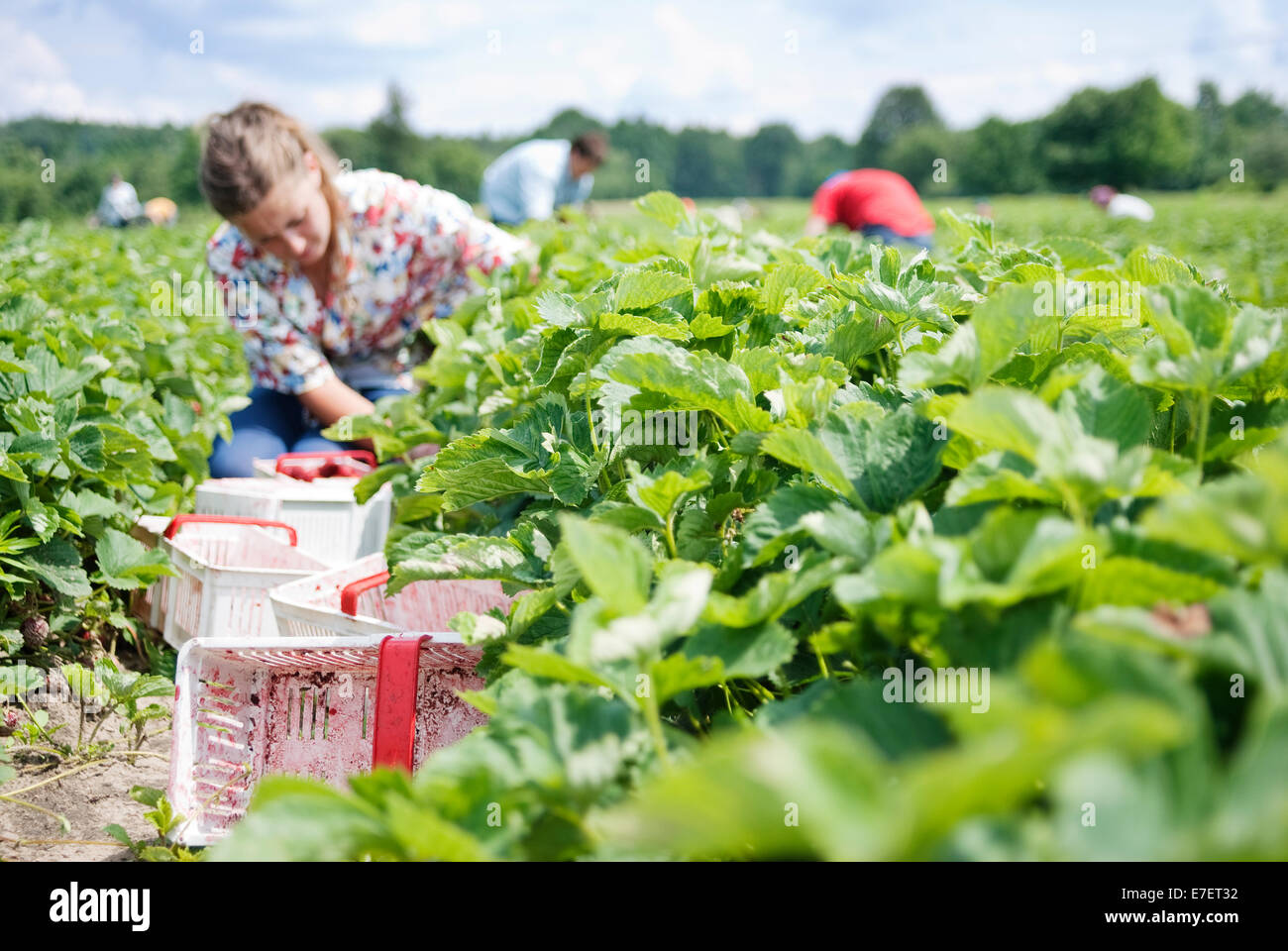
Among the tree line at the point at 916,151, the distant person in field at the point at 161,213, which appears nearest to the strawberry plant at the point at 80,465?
the distant person in field at the point at 161,213

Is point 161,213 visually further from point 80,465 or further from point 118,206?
point 80,465

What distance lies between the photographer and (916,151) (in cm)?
8031

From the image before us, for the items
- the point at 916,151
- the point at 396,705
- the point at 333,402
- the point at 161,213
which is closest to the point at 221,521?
the point at 333,402

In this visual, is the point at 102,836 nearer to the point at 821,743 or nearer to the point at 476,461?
the point at 476,461

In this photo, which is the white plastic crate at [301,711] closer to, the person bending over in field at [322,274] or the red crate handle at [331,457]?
the red crate handle at [331,457]

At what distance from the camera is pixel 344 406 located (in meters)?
3.96

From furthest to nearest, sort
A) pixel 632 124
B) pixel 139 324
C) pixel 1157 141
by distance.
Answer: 1. pixel 1157 141
2. pixel 632 124
3. pixel 139 324

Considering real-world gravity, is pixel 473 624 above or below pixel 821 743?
below

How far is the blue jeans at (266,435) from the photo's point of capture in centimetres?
388

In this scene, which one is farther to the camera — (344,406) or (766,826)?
(344,406)

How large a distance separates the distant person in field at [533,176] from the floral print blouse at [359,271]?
435 centimetres

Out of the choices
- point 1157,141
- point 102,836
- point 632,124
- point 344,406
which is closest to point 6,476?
point 102,836
